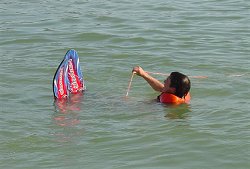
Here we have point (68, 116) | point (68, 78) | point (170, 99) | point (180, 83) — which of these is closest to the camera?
point (68, 116)

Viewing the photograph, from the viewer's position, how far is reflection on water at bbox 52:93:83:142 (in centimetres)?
877

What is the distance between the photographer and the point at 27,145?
838cm

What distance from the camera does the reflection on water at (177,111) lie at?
959 cm

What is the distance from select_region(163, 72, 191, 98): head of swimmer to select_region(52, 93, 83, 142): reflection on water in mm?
1322

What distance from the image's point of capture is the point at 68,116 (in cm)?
955

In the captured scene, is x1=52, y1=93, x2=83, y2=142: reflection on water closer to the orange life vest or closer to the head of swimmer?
the orange life vest

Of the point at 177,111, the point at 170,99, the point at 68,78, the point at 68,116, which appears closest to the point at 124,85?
the point at 68,78

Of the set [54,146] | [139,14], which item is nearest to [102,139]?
[54,146]

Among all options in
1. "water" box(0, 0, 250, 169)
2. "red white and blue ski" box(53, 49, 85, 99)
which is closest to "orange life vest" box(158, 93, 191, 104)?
"water" box(0, 0, 250, 169)

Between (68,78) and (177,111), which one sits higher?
(68,78)

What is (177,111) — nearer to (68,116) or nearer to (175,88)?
(175,88)

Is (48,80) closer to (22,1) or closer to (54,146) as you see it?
(54,146)

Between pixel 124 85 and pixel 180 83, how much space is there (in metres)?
1.79

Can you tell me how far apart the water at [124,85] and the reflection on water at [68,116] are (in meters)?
0.01
